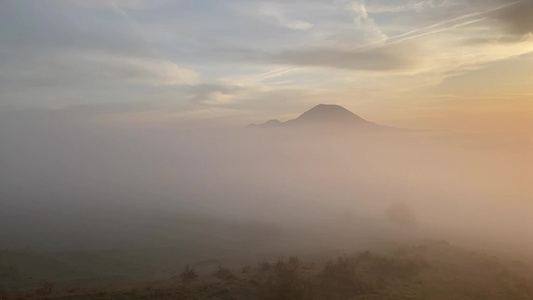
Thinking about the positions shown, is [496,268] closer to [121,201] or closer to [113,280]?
[113,280]

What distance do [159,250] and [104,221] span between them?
131ft

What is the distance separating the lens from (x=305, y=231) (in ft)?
262

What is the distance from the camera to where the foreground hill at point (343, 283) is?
2327 centimetres

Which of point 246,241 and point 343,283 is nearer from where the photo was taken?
point 343,283

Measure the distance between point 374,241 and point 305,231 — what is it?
19.4 meters

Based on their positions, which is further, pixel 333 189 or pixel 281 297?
pixel 333 189

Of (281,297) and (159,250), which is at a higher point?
(281,297)

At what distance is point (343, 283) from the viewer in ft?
96.3

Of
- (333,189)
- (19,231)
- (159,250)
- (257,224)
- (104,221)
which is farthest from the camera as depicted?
(333,189)

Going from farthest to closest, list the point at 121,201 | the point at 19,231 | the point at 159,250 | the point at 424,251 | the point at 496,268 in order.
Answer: the point at 121,201
the point at 19,231
the point at 159,250
the point at 424,251
the point at 496,268

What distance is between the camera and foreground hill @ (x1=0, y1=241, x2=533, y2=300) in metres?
23.3

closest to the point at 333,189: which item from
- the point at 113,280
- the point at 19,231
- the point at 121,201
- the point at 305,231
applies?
the point at 121,201

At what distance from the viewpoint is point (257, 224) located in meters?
86.6

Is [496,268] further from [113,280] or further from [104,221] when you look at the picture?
[104,221]
